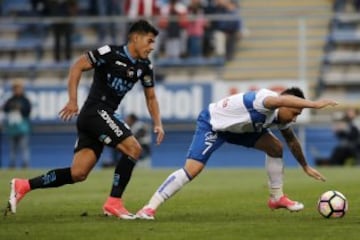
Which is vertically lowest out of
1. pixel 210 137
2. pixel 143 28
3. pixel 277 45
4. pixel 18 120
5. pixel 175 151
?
pixel 175 151

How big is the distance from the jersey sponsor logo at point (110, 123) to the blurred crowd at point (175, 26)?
684 inches

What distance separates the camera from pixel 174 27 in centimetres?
3067

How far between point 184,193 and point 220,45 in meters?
13.7

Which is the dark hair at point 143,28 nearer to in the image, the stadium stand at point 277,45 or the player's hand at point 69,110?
the player's hand at point 69,110

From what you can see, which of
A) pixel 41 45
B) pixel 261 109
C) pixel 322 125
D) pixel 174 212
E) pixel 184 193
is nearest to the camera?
pixel 261 109

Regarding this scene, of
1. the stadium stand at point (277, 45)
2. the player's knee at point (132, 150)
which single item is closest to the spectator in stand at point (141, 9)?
the stadium stand at point (277, 45)

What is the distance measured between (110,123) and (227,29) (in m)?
18.5

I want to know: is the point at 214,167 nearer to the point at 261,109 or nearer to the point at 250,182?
the point at 250,182

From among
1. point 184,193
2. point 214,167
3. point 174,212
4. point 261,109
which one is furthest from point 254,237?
point 214,167

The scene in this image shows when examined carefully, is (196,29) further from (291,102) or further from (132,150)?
(291,102)

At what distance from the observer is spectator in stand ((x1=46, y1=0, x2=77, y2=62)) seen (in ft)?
102

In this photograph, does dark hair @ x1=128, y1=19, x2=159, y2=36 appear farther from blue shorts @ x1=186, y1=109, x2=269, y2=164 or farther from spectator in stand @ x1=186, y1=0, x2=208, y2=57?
spectator in stand @ x1=186, y1=0, x2=208, y2=57

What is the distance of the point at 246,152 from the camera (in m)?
30.3

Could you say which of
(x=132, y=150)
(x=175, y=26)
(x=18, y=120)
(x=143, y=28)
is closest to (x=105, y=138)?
(x=132, y=150)
